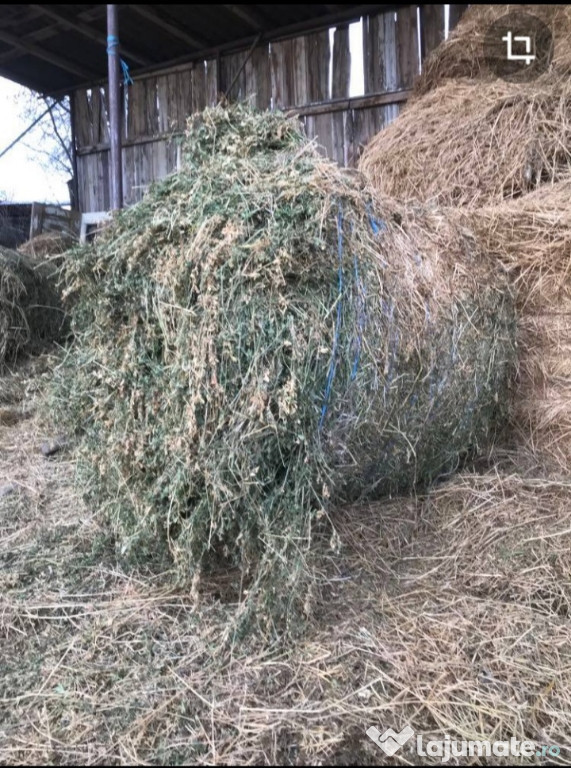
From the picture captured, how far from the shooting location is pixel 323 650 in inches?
68.4

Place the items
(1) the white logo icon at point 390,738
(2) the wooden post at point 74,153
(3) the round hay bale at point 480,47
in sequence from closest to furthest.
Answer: (1) the white logo icon at point 390,738, (3) the round hay bale at point 480,47, (2) the wooden post at point 74,153

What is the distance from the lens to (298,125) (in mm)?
2352

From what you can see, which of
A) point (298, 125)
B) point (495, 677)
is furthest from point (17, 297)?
point (495, 677)

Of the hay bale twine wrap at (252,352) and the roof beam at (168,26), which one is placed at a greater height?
the roof beam at (168,26)

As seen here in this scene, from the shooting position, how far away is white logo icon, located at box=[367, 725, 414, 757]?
1.42 meters

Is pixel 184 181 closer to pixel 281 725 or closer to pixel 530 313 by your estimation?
pixel 281 725

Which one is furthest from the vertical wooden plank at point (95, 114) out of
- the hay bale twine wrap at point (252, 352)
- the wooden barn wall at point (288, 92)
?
the hay bale twine wrap at point (252, 352)

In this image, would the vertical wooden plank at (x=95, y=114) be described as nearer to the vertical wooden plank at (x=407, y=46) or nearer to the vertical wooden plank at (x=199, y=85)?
the vertical wooden plank at (x=199, y=85)

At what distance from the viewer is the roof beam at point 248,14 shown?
22.7ft

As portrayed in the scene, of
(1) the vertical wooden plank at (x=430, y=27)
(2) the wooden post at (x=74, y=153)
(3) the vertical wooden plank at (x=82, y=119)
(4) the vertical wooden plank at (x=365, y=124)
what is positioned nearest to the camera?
(1) the vertical wooden plank at (x=430, y=27)

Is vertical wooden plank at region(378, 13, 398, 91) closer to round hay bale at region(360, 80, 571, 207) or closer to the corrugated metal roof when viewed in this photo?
the corrugated metal roof

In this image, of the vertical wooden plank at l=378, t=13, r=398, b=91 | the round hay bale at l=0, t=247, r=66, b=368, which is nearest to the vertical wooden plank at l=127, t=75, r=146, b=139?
the round hay bale at l=0, t=247, r=66, b=368

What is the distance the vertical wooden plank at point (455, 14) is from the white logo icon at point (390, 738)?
6974 millimetres

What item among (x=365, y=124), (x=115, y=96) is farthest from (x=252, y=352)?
(x=365, y=124)
